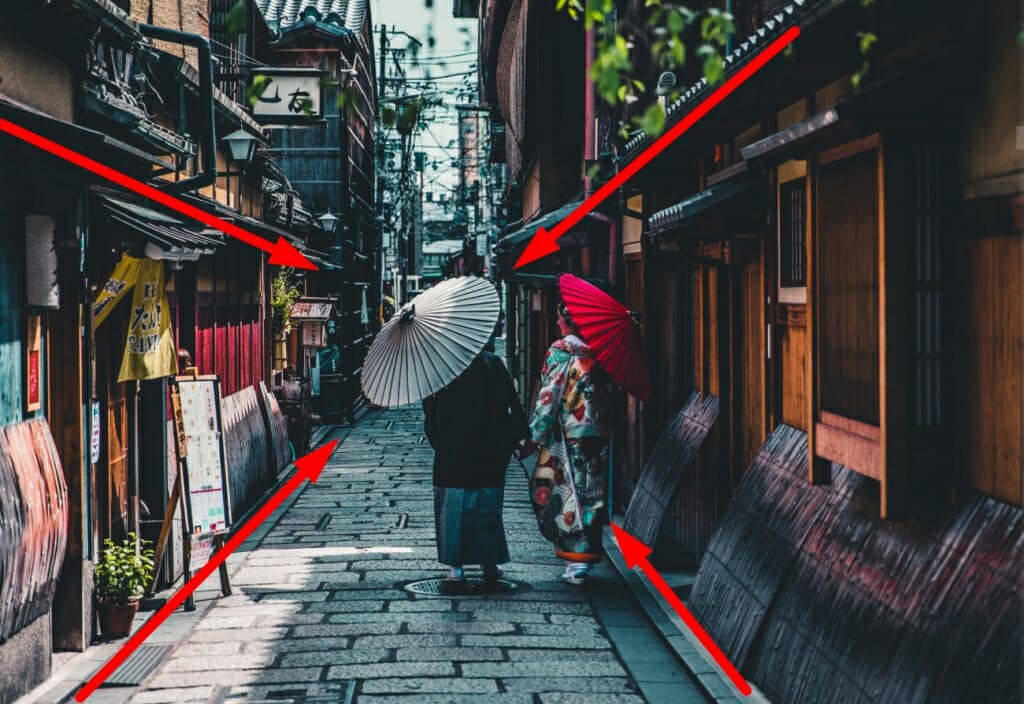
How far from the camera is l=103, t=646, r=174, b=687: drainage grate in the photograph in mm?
9453

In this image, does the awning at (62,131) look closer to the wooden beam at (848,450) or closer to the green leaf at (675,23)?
the green leaf at (675,23)

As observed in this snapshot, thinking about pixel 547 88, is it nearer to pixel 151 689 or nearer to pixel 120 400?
pixel 120 400

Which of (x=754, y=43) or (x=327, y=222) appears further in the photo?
(x=327, y=222)

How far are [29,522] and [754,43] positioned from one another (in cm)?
642

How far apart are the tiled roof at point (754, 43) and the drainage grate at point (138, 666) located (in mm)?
6536

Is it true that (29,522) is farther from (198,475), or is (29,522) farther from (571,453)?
(571,453)

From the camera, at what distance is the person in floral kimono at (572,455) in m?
12.8

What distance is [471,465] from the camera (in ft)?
40.7

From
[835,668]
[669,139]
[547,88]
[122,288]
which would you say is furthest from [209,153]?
[547,88]

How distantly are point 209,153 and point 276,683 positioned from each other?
6287mm

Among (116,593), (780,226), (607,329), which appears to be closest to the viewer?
(780,226)

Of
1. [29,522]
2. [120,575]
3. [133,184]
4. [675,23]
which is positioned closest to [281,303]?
[133,184]

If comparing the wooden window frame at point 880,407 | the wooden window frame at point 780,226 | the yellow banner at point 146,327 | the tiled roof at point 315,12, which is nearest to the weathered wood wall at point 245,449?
the yellow banner at point 146,327

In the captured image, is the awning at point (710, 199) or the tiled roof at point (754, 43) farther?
the awning at point (710, 199)
